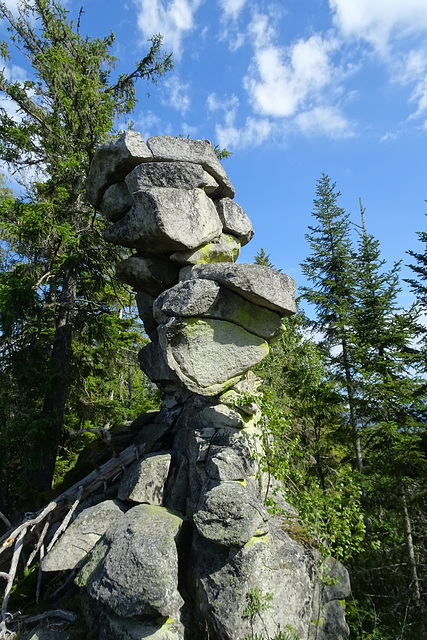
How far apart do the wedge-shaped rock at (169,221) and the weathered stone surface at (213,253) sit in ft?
0.56

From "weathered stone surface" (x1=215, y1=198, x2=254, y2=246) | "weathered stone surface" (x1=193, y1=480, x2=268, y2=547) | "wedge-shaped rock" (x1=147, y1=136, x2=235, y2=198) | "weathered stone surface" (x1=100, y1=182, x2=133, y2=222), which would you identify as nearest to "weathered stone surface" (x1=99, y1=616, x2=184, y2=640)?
"weathered stone surface" (x1=193, y1=480, x2=268, y2=547)

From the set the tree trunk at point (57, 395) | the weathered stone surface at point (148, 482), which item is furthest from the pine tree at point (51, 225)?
the weathered stone surface at point (148, 482)

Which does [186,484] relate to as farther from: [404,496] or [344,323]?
[344,323]

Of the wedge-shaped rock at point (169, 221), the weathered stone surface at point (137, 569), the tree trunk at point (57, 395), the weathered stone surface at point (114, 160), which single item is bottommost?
the weathered stone surface at point (137, 569)

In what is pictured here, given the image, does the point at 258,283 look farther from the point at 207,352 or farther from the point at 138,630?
the point at 138,630

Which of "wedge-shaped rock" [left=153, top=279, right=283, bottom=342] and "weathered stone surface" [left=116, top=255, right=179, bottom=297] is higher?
"weathered stone surface" [left=116, top=255, right=179, bottom=297]

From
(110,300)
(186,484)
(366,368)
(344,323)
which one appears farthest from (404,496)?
(110,300)

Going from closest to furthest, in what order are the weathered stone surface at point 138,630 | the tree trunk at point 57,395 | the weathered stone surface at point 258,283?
the weathered stone surface at point 138,630 → the weathered stone surface at point 258,283 → the tree trunk at point 57,395

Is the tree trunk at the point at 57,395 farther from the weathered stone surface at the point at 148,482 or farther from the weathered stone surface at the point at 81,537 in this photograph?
the weathered stone surface at the point at 148,482

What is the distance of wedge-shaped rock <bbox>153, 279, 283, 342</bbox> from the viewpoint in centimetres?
765

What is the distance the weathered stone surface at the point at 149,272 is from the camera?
9.80 m

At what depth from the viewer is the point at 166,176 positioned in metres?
8.90

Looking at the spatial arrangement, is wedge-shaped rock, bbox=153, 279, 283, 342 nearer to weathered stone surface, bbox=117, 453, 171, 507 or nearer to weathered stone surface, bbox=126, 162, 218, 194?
weathered stone surface, bbox=126, 162, 218, 194

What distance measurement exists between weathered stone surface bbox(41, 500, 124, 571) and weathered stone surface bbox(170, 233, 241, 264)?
208 inches
